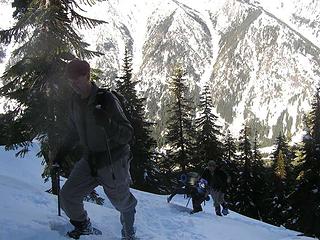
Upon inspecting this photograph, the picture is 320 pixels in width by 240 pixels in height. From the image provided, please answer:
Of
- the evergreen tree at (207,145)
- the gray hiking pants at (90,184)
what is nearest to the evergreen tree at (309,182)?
the evergreen tree at (207,145)

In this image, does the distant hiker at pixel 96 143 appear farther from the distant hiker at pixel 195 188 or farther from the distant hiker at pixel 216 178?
the distant hiker at pixel 216 178

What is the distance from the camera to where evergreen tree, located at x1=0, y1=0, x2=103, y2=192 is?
14.4 metres

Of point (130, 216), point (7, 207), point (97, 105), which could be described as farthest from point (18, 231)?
point (97, 105)

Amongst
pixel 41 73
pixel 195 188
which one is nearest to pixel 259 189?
pixel 195 188

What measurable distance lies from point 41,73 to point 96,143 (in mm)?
8617

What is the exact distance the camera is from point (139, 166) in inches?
1303

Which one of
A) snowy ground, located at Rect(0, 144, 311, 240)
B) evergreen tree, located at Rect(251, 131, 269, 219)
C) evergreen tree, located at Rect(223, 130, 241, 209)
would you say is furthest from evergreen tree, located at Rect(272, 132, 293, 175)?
snowy ground, located at Rect(0, 144, 311, 240)

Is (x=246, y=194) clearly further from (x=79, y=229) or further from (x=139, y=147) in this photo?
(x=79, y=229)

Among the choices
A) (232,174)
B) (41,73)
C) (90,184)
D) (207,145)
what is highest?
(207,145)

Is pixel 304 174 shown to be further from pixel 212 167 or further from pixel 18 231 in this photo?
pixel 18 231

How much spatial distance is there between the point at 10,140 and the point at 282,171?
39.0 meters

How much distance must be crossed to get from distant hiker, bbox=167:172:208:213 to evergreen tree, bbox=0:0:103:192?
398 centimetres

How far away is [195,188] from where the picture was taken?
49.4 feet

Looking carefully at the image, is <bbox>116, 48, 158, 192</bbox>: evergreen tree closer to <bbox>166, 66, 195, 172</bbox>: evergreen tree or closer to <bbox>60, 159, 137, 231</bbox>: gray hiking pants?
<bbox>166, 66, 195, 172</bbox>: evergreen tree
